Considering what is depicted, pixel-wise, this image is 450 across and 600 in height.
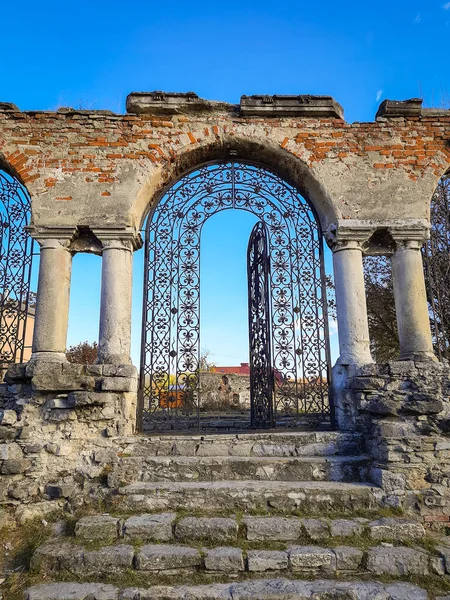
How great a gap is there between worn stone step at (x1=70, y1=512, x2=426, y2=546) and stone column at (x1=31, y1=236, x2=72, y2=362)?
2.38m

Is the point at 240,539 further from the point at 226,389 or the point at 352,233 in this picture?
the point at 226,389

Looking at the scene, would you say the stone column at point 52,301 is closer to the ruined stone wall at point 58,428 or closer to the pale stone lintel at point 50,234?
the pale stone lintel at point 50,234

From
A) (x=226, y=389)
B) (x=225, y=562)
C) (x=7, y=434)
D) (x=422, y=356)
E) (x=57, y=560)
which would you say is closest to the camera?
(x=225, y=562)

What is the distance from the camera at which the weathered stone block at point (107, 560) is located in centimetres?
326

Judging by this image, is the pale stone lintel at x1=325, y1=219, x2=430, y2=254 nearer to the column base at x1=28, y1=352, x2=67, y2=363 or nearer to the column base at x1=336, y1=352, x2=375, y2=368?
the column base at x1=336, y1=352, x2=375, y2=368

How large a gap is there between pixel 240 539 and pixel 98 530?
124cm

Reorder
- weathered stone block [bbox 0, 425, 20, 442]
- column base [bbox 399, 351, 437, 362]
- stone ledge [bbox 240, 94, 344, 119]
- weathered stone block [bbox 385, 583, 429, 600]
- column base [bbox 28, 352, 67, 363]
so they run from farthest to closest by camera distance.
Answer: stone ledge [bbox 240, 94, 344, 119], column base [bbox 399, 351, 437, 362], column base [bbox 28, 352, 67, 363], weathered stone block [bbox 0, 425, 20, 442], weathered stone block [bbox 385, 583, 429, 600]

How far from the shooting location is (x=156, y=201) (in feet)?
21.1

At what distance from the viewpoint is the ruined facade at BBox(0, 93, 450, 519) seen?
15.6 ft

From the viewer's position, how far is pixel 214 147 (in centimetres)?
631

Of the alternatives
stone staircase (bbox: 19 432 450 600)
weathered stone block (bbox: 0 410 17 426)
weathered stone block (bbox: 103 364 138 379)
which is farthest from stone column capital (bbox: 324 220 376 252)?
weathered stone block (bbox: 0 410 17 426)

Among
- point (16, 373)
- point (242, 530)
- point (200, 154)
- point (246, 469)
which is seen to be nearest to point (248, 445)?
point (246, 469)

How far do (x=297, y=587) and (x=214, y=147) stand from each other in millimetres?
5590

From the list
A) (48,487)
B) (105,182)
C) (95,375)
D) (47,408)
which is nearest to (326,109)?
(105,182)
